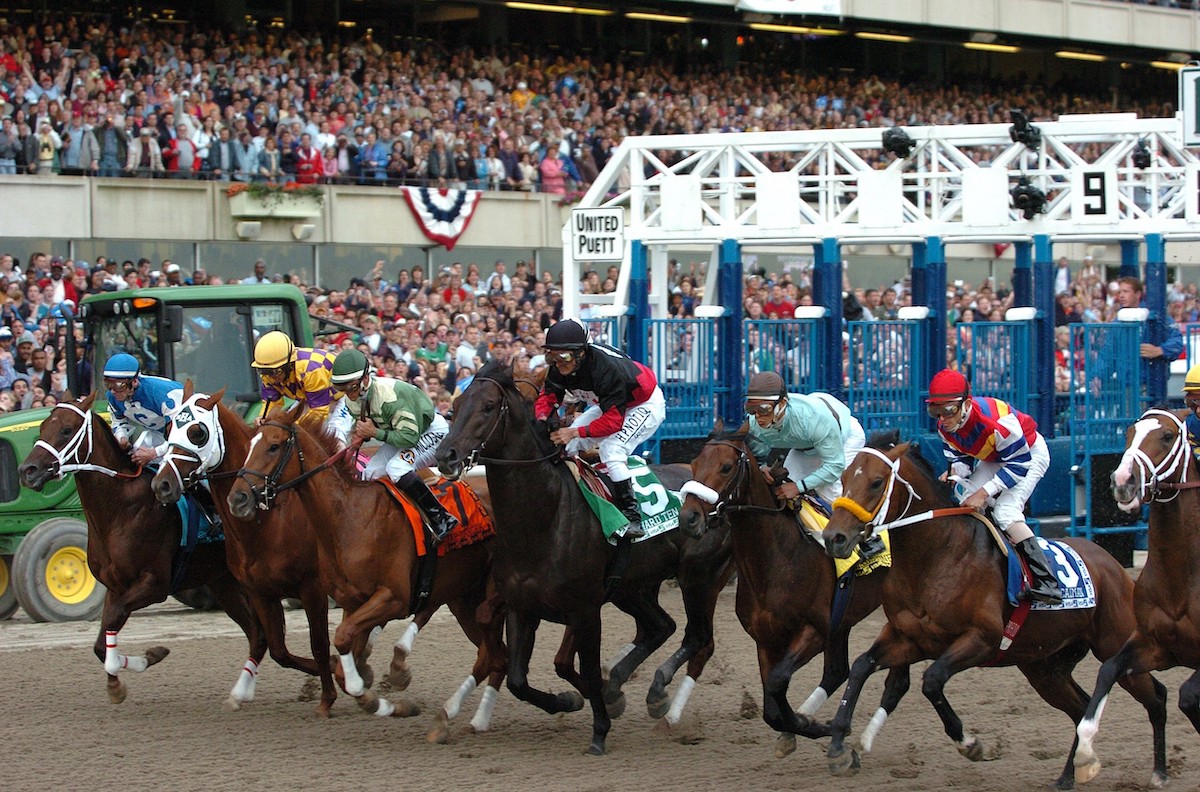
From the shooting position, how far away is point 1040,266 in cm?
1198

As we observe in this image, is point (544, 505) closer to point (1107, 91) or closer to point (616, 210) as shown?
point (616, 210)

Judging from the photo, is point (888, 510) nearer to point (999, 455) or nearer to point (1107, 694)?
point (999, 455)

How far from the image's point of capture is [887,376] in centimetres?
1204

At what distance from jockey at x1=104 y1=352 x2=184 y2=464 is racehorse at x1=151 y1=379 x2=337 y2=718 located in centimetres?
56

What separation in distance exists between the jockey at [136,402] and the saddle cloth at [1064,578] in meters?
4.17

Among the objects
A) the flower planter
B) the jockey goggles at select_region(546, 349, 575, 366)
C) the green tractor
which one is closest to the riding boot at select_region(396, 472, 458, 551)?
the jockey goggles at select_region(546, 349, 575, 366)

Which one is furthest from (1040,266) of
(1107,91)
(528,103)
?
(1107,91)

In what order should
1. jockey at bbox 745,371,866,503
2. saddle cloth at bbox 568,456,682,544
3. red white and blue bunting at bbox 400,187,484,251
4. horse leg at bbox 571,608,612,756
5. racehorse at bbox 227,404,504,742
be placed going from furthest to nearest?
1. red white and blue bunting at bbox 400,187,484,251
2. racehorse at bbox 227,404,504,742
3. saddle cloth at bbox 568,456,682,544
4. jockey at bbox 745,371,866,503
5. horse leg at bbox 571,608,612,756

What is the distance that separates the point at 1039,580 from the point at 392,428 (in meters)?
3.02

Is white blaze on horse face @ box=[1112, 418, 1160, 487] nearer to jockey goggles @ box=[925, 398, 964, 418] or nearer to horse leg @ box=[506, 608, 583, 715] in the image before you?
jockey goggles @ box=[925, 398, 964, 418]

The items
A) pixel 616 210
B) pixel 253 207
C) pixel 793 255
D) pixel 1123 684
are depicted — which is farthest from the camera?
pixel 793 255

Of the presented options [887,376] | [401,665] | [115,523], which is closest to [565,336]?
[401,665]

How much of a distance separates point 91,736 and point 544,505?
237 cm

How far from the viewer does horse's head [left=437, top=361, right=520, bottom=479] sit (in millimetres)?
6500
